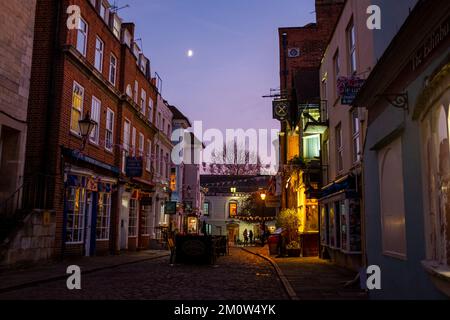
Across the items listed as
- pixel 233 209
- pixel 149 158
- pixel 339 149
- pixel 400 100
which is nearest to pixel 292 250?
pixel 339 149

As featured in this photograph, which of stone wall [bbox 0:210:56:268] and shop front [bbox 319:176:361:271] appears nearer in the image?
stone wall [bbox 0:210:56:268]

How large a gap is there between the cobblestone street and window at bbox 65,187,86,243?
342cm

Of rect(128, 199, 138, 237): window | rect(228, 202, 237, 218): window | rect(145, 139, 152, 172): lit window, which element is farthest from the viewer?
rect(228, 202, 237, 218): window

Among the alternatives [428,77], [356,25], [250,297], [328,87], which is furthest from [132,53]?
[428,77]

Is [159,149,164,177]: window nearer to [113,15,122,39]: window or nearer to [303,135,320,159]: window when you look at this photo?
[113,15,122,39]: window

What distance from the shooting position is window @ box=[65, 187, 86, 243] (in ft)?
59.4

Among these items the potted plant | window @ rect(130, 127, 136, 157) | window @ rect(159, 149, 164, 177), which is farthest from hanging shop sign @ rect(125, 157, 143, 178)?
window @ rect(159, 149, 164, 177)

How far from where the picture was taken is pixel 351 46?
653 inches

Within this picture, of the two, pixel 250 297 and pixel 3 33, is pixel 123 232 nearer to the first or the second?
pixel 3 33

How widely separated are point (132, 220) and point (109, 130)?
6379mm

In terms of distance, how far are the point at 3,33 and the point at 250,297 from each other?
1092cm

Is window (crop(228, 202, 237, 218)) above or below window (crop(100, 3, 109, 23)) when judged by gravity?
below

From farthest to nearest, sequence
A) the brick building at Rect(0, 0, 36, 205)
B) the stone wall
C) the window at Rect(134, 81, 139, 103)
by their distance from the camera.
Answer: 1. the window at Rect(134, 81, 139, 103)
2. the brick building at Rect(0, 0, 36, 205)
3. the stone wall

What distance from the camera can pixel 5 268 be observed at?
43.0 feet
